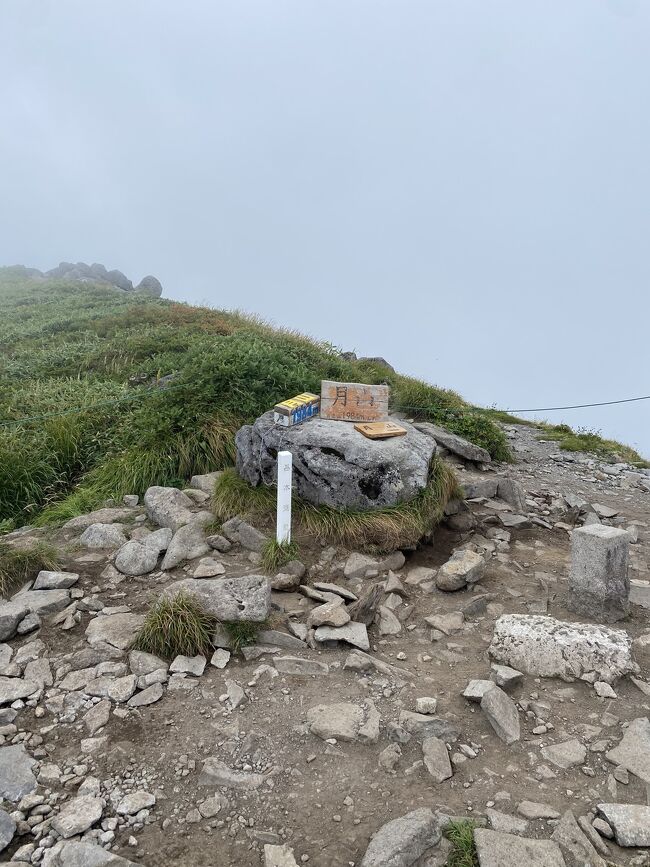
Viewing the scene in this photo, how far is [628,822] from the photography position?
3.23 meters

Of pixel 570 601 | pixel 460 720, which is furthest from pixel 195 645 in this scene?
pixel 570 601

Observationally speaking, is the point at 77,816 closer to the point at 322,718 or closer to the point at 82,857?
the point at 82,857

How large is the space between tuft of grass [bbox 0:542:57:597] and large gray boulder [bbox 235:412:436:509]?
99.3 inches

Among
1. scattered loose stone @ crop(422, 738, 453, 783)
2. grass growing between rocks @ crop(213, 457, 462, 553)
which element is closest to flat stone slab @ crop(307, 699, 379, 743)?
scattered loose stone @ crop(422, 738, 453, 783)

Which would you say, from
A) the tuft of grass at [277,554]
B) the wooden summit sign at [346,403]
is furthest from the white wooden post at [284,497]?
the wooden summit sign at [346,403]

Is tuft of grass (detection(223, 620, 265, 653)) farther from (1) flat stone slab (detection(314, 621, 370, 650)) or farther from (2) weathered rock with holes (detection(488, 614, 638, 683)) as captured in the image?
(2) weathered rock with holes (detection(488, 614, 638, 683))

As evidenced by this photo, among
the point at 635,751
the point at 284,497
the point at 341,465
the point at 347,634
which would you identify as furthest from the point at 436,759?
the point at 341,465

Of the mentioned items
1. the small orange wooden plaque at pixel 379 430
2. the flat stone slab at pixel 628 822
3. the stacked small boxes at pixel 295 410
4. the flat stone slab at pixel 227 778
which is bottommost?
the flat stone slab at pixel 227 778

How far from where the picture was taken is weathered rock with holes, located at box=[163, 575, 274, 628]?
5.08 metres

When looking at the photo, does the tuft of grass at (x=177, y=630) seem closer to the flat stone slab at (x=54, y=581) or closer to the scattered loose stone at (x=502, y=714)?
the flat stone slab at (x=54, y=581)

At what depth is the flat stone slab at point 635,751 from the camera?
3684 millimetres

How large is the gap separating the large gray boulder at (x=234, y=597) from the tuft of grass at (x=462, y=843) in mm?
2306

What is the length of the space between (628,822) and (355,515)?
4096mm

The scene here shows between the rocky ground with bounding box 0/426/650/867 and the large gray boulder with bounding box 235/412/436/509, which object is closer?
the rocky ground with bounding box 0/426/650/867
